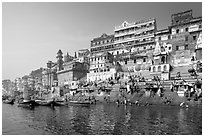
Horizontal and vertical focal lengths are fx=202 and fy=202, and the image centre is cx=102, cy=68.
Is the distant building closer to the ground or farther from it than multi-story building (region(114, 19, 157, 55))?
closer to the ground

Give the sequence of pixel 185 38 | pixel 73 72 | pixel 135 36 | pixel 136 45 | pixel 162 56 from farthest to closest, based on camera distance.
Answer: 1. pixel 73 72
2. pixel 135 36
3. pixel 136 45
4. pixel 185 38
5. pixel 162 56

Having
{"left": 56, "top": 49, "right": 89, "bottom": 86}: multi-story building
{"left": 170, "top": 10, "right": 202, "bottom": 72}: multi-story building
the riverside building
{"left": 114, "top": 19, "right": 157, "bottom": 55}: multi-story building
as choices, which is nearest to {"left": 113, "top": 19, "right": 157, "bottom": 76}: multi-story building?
{"left": 114, "top": 19, "right": 157, "bottom": 55}: multi-story building

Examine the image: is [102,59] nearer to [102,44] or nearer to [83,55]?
[102,44]

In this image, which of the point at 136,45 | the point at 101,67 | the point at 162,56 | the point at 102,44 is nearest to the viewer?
the point at 162,56

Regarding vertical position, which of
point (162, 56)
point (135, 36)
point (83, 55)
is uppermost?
point (135, 36)

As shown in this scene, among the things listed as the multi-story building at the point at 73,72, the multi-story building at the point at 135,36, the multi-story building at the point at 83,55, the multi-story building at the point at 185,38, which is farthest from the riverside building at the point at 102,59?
the multi-story building at the point at 185,38

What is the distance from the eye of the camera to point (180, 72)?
178 feet

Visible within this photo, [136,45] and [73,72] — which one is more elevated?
[136,45]

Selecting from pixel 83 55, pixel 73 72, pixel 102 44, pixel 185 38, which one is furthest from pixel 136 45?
pixel 83 55

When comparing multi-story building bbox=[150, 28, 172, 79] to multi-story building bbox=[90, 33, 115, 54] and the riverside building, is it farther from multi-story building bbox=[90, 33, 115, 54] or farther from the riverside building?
multi-story building bbox=[90, 33, 115, 54]

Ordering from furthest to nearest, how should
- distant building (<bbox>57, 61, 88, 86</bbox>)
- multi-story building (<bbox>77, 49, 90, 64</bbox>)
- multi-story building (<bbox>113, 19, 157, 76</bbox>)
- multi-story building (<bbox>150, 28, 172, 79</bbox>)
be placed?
multi-story building (<bbox>77, 49, 90, 64</bbox>) < distant building (<bbox>57, 61, 88, 86</bbox>) < multi-story building (<bbox>113, 19, 157, 76</bbox>) < multi-story building (<bbox>150, 28, 172, 79</bbox>)

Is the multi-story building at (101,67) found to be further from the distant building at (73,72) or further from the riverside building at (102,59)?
the distant building at (73,72)

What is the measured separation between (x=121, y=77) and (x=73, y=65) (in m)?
28.6

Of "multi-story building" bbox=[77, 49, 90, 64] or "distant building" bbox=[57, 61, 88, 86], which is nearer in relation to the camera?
"distant building" bbox=[57, 61, 88, 86]
